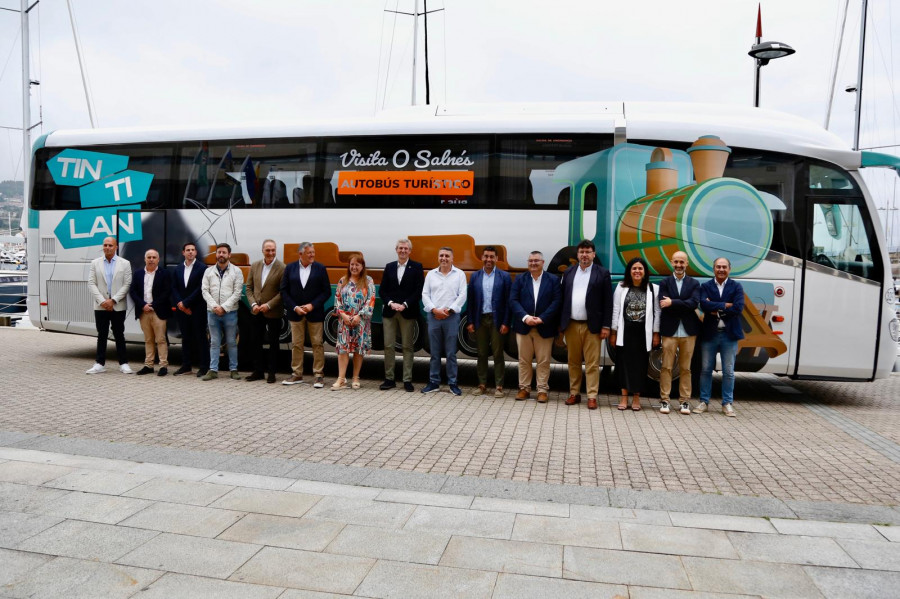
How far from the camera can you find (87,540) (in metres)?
4.00

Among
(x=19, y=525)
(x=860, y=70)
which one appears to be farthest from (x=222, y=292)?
(x=860, y=70)

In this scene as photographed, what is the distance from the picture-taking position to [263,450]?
601 cm

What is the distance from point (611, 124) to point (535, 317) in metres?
2.69

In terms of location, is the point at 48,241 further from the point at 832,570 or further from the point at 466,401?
the point at 832,570

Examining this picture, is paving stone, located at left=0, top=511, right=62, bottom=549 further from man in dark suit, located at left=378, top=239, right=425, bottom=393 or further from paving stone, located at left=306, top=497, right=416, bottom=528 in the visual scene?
man in dark suit, located at left=378, top=239, right=425, bottom=393

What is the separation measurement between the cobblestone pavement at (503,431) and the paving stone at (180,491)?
3.06ft

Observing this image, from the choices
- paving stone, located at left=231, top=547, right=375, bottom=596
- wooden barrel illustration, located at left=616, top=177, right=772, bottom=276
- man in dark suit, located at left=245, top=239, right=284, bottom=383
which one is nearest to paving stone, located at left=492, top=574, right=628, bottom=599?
paving stone, located at left=231, top=547, right=375, bottom=596

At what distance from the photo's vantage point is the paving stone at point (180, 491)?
4648 millimetres

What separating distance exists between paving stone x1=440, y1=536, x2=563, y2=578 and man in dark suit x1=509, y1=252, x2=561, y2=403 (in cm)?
481

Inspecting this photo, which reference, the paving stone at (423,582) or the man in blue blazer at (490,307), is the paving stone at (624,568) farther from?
the man in blue blazer at (490,307)

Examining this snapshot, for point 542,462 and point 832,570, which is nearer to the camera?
point 832,570

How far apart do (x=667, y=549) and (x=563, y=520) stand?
2.19 feet

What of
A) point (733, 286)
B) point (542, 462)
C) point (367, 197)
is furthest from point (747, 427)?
point (367, 197)

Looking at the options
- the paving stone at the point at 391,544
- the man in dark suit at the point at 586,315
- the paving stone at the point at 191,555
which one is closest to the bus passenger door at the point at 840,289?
the man in dark suit at the point at 586,315
